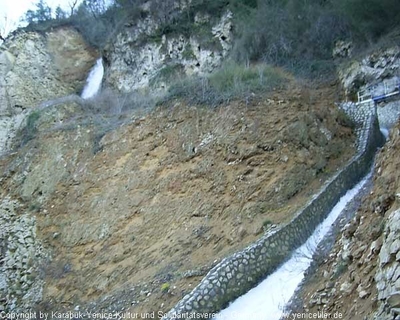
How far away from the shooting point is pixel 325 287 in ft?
23.3

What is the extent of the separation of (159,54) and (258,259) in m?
17.3

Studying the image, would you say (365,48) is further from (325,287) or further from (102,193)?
(325,287)

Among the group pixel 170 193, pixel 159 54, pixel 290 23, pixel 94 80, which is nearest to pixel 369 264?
pixel 170 193

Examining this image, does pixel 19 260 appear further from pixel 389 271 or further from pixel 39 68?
pixel 39 68

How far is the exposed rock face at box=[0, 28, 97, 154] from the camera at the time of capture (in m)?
24.7

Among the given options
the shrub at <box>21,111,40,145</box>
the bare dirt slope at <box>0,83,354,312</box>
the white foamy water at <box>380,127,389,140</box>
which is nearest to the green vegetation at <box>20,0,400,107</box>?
the bare dirt slope at <box>0,83,354,312</box>

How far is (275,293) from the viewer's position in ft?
28.5

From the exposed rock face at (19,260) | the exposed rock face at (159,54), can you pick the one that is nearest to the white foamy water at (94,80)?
the exposed rock face at (159,54)

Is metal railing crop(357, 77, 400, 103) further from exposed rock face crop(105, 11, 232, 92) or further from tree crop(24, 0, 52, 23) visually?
tree crop(24, 0, 52, 23)

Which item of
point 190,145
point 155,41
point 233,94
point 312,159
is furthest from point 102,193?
point 155,41

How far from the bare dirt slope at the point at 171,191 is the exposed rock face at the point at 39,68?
9.70 metres

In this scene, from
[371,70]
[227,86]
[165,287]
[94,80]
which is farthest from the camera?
[94,80]

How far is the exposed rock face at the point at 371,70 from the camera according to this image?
16.6m

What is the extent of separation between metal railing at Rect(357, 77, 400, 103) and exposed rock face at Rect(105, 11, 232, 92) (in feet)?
24.8
